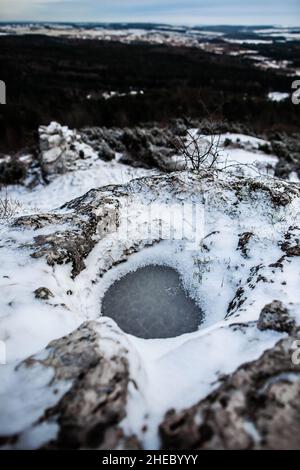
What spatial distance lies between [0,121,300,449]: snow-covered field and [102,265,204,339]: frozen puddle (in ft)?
0.42

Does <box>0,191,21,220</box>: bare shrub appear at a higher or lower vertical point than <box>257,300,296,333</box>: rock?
lower

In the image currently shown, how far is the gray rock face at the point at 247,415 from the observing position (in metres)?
2.00

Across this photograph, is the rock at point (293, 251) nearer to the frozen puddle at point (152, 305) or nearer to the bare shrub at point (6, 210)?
the frozen puddle at point (152, 305)

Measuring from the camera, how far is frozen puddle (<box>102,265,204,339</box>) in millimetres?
3635

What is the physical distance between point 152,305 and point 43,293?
126 centimetres

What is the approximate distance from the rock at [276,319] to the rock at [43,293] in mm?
2113

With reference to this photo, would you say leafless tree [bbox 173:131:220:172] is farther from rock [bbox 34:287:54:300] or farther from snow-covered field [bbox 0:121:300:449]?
rock [bbox 34:287:54:300]

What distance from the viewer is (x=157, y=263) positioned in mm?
4656

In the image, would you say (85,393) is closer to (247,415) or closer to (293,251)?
(247,415)

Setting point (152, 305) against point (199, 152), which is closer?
point (152, 305)

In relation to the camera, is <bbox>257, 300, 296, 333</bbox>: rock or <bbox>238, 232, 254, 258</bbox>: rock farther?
<bbox>238, 232, 254, 258</bbox>: rock

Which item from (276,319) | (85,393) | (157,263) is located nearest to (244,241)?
(157,263)

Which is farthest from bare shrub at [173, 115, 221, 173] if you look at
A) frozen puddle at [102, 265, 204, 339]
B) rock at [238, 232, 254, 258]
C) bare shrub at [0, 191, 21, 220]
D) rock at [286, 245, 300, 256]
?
bare shrub at [0, 191, 21, 220]

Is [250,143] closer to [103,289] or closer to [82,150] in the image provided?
[82,150]
